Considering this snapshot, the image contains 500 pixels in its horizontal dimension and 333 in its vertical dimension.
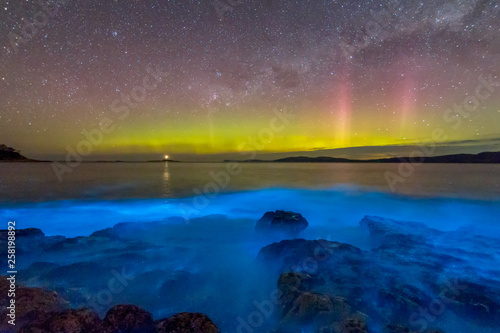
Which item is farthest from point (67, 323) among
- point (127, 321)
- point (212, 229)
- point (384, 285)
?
point (212, 229)

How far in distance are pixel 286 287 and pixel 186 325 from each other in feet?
8.75

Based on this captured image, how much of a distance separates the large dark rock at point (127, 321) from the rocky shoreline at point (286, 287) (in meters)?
0.02

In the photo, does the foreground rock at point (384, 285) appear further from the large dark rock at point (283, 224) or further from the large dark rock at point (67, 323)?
the large dark rock at point (67, 323)

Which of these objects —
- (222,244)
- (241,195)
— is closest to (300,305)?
(222,244)

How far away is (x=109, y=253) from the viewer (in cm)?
877

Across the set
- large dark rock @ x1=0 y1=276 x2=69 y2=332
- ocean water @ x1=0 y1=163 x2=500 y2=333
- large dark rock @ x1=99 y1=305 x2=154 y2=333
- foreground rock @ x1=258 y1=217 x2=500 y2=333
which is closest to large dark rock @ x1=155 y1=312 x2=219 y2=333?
large dark rock @ x1=99 y1=305 x2=154 y2=333

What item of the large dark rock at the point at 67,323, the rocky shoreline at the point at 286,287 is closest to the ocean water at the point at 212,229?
the rocky shoreline at the point at 286,287

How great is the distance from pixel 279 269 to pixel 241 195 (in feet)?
65.1

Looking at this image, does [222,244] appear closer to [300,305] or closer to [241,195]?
[300,305]

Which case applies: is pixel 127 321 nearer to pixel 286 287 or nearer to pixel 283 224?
A: pixel 286 287

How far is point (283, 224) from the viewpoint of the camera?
1180 cm

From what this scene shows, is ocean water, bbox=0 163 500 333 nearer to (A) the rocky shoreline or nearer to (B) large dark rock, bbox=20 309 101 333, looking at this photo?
(A) the rocky shoreline

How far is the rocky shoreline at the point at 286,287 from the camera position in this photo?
432 centimetres

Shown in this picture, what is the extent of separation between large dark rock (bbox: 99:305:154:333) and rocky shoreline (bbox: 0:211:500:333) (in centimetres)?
2
